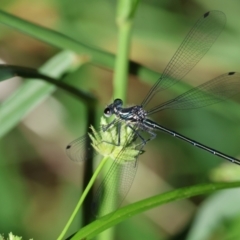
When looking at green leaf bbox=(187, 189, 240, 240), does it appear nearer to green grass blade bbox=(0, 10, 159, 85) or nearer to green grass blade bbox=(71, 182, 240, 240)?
green grass blade bbox=(0, 10, 159, 85)

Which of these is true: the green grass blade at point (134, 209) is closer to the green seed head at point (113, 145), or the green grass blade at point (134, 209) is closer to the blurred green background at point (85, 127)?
the green seed head at point (113, 145)

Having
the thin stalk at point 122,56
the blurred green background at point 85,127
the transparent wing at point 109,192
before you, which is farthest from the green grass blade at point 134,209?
the blurred green background at point 85,127

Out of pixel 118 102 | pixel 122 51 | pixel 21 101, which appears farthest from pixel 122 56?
pixel 21 101

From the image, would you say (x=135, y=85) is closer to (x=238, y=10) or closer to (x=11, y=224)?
(x=238, y=10)

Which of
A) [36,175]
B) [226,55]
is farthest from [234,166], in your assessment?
[36,175]

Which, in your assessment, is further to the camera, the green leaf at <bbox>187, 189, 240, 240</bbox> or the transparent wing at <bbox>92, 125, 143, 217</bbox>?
the green leaf at <bbox>187, 189, 240, 240</bbox>

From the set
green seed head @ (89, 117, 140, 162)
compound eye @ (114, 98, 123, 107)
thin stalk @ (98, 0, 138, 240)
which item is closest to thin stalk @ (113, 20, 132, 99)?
thin stalk @ (98, 0, 138, 240)

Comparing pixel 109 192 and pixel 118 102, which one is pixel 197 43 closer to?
pixel 118 102

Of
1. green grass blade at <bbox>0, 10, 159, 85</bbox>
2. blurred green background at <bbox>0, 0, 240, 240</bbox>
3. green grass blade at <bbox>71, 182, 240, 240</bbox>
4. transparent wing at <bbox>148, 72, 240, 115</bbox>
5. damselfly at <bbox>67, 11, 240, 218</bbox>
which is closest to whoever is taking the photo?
green grass blade at <bbox>71, 182, 240, 240</bbox>
